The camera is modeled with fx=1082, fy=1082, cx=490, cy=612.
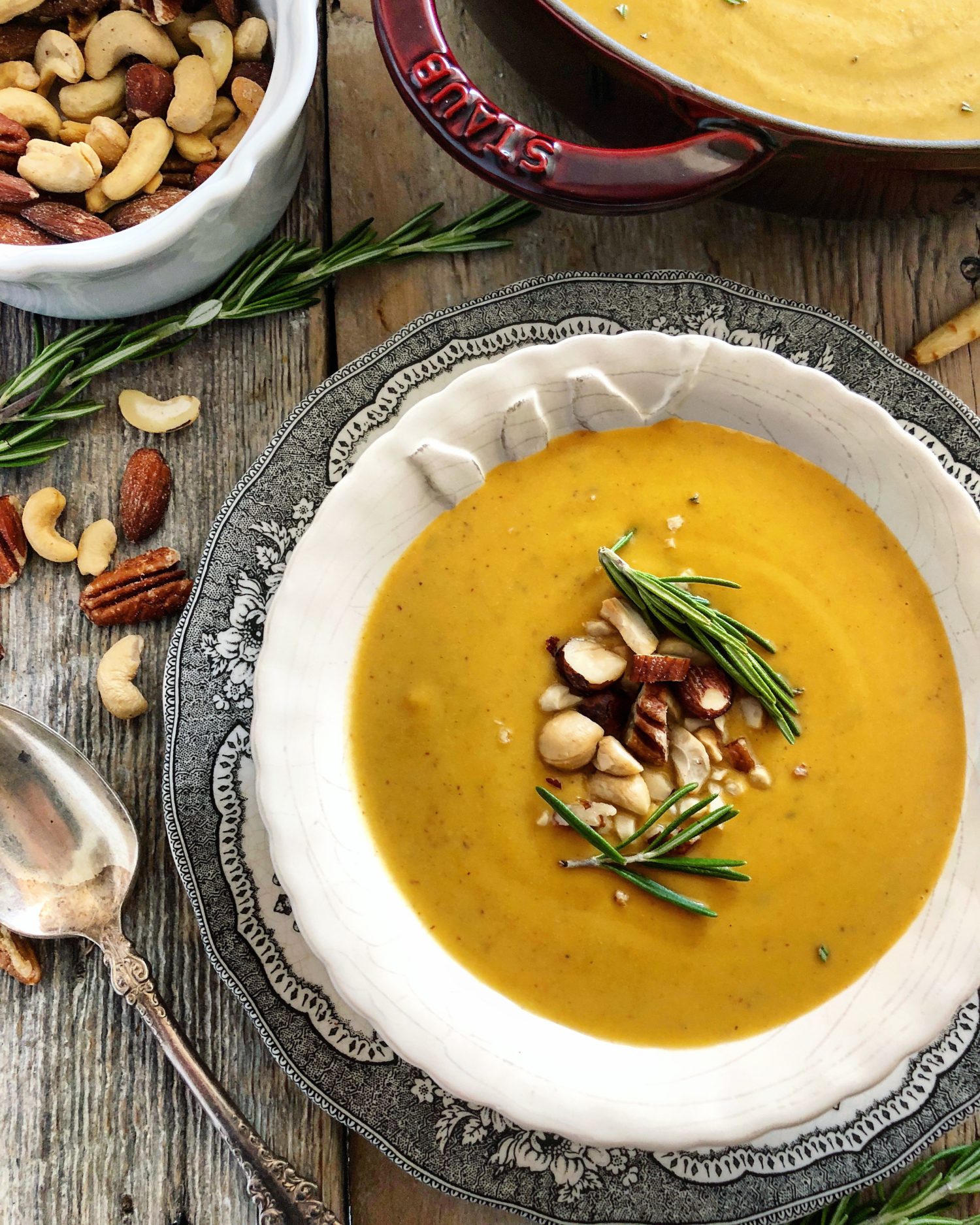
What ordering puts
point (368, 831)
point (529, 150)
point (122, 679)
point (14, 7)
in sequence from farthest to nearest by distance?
1. point (122, 679)
2. point (14, 7)
3. point (368, 831)
4. point (529, 150)

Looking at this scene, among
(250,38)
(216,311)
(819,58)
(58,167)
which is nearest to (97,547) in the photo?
(216,311)

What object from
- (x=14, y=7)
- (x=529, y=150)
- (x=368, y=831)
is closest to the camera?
(x=529, y=150)

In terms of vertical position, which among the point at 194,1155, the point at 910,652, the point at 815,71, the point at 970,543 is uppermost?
the point at 815,71

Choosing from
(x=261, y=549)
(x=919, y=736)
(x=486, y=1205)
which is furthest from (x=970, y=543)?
(x=486, y=1205)

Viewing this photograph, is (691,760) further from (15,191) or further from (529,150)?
(15,191)

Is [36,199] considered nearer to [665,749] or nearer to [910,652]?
[665,749]

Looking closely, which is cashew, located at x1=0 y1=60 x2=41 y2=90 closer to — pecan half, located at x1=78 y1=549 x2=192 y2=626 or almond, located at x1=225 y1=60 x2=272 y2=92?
almond, located at x1=225 y1=60 x2=272 y2=92

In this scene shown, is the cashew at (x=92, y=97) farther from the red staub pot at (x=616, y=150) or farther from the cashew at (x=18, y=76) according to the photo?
the red staub pot at (x=616, y=150)

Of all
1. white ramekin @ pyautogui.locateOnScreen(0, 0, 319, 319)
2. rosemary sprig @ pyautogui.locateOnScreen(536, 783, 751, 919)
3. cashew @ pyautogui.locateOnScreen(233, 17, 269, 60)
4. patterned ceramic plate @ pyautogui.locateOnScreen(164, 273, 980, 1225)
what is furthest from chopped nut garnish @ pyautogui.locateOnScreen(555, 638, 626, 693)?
cashew @ pyautogui.locateOnScreen(233, 17, 269, 60)
